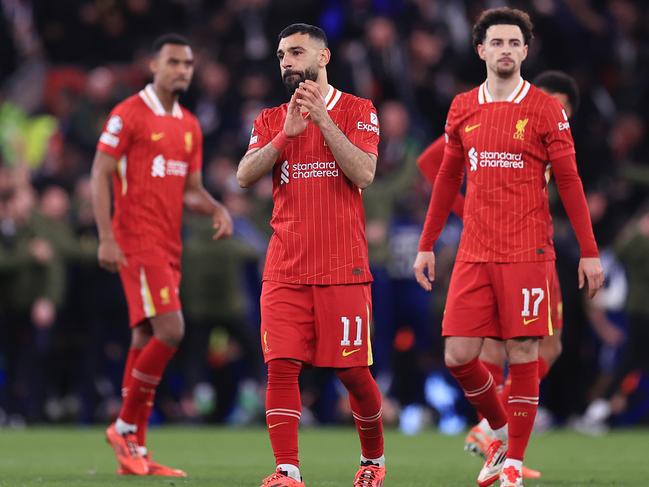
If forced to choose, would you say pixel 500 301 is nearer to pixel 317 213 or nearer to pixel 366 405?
pixel 366 405

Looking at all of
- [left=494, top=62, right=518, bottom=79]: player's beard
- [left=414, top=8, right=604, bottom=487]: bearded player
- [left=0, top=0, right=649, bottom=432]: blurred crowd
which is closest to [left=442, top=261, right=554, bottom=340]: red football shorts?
[left=414, top=8, right=604, bottom=487]: bearded player

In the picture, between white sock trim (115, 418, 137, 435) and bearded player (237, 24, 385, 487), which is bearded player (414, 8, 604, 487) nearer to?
bearded player (237, 24, 385, 487)

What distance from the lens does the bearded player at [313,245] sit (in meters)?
7.47

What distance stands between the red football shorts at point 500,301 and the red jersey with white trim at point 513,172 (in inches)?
2.6

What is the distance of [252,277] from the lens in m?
16.6

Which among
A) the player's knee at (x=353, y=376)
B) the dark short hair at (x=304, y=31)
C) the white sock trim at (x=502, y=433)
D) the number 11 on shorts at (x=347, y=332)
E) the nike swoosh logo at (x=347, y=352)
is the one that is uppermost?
the dark short hair at (x=304, y=31)

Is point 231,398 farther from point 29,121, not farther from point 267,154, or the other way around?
point 267,154

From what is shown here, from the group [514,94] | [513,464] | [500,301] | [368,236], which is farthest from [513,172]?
[368,236]

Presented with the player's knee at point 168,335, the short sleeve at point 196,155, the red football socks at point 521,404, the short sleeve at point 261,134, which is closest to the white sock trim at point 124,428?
the player's knee at point 168,335

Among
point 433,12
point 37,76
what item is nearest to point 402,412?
point 433,12

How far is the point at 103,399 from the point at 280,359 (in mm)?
9019

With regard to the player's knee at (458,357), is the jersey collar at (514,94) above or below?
above

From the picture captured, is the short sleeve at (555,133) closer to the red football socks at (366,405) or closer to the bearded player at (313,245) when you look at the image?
the bearded player at (313,245)

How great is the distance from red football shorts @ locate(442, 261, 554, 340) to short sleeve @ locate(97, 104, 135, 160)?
2.69m
